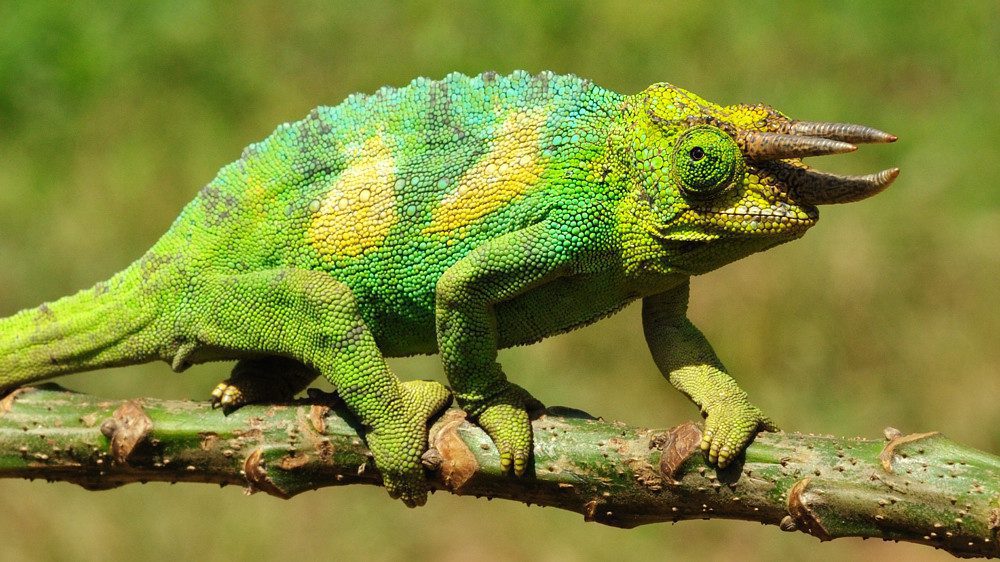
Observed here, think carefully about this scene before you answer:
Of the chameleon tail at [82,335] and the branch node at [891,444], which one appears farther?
the chameleon tail at [82,335]

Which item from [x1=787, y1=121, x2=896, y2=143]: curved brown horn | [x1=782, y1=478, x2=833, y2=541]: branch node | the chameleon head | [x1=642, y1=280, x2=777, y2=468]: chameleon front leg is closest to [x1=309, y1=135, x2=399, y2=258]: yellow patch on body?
the chameleon head

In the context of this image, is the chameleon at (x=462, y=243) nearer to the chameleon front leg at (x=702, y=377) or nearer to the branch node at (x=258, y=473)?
the chameleon front leg at (x=702, y=377)

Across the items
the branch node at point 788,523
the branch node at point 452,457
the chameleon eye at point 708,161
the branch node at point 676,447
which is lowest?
the branch node at point 788,523

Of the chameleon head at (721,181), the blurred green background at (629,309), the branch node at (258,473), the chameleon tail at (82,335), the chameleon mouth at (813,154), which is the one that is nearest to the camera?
the chameleon mouth at (813,154)

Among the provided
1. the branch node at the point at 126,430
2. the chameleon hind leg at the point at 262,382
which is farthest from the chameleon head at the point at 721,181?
the branch node at the point at 126,430

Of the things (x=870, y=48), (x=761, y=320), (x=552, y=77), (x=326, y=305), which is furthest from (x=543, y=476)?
(x=870, y=48)

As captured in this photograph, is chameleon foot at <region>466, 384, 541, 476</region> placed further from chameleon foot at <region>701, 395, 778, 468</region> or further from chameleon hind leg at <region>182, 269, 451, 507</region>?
chameleon foot at <region>701, 395, 778, 468</region>

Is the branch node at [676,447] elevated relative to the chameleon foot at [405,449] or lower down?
lower down

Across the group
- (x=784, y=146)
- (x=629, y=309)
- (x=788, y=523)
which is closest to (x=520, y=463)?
(x=788, y=523)
